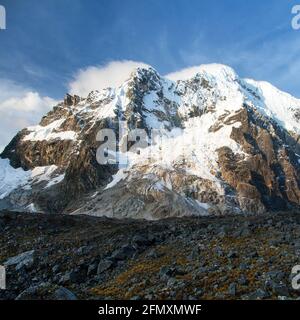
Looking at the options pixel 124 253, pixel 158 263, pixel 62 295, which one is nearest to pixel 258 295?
pixel 62 295

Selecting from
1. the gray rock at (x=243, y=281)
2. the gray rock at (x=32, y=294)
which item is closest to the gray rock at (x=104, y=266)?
the gray rock at (x=32, y=294)

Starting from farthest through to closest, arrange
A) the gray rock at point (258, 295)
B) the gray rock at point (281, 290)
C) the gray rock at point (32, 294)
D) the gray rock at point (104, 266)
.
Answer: the gray rock at point (104, 266) < the gray rock at point (32, 294) < the gray rock at point (281, 290) < the gray rock at point (258, 295)

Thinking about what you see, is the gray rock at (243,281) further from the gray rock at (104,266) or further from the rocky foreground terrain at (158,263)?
the gray rock at (104,266)

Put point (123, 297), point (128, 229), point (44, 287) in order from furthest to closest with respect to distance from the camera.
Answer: point (128, 229)
point (44, 287)
point (123, 297)

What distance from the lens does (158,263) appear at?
32.3 metres

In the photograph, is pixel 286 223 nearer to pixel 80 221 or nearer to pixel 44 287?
pixel 44 287

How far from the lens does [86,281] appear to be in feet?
105

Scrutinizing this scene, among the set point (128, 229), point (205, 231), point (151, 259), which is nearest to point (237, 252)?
point (151, 259)

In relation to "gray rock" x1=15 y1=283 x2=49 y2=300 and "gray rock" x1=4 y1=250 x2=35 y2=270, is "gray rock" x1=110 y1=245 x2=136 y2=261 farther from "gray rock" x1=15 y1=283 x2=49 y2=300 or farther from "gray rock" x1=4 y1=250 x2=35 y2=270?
"gray rock" x1=15 y1=283 x2=49 y2=300

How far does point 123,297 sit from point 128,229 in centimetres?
2325

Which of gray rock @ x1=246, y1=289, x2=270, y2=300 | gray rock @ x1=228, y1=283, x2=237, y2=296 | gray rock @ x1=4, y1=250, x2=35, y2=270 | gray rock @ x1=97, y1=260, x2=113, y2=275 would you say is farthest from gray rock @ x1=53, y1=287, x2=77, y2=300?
gray rock @ x1=4, y1=250, x2=35, y2=270

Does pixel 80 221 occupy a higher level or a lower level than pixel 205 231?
higher

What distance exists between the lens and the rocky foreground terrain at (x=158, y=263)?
2445 centimetres

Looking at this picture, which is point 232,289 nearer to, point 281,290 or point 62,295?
point 281,290
